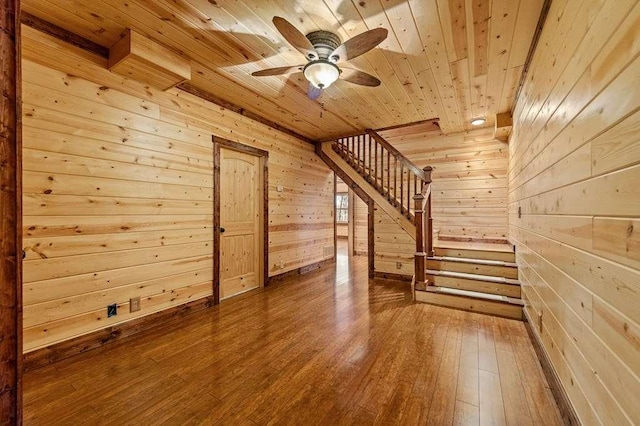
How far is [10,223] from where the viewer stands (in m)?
0.86

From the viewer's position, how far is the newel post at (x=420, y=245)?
11.9 feet

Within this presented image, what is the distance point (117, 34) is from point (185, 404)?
286cm

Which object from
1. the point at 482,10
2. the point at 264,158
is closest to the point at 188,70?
the point at 264,158

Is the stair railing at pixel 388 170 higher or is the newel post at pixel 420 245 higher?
the stair railing at pixel 388 170

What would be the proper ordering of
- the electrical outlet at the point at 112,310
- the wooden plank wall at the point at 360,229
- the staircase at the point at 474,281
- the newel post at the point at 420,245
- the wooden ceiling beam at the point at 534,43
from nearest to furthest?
the wooden ceiling beam at the point at 534,43
the electrical outlet at the point at 112,310
the staircase at the point at 474,281
the newel post at the point at 420,245
the wooden plank wall at the point at 360,229

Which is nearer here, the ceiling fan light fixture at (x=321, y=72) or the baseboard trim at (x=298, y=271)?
the ceiling fan light fixture at (x=321, y=72)

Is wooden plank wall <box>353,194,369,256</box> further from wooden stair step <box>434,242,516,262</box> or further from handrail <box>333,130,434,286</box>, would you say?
wooden stair step <box>434,242,516,262</box>

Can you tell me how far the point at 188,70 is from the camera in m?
2.60

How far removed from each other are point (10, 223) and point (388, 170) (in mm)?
4084

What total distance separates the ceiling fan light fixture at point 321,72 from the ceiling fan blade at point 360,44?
0.23 ft

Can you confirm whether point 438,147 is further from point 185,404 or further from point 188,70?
point 185,404

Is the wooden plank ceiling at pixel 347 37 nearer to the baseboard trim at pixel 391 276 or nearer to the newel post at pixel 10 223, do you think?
the newel post at pixel 10 223

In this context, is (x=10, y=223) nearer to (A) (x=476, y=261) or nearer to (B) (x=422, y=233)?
(B) (x=422, y=233)

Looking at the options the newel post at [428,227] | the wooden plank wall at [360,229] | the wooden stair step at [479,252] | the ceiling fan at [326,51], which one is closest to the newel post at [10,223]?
the ceiling fan at [326,51]
